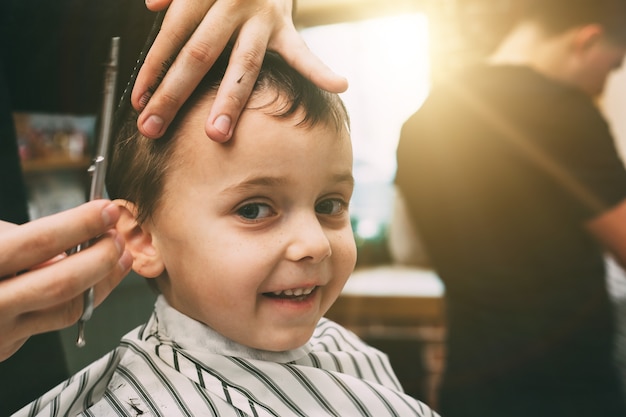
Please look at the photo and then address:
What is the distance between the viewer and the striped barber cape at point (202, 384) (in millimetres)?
509

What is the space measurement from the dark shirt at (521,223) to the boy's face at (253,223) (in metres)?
0.59

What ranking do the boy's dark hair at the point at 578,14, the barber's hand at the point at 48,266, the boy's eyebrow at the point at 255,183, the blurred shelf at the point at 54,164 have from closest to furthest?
the barber's hand at the point at 48,266
the boy's eyebrow at the point at 255,183
the blurred shelf at the point at 54,164
the boy's dark hair at the point at 578,14

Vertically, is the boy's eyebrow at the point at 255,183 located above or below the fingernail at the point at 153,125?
below

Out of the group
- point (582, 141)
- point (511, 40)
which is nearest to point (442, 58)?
point (511, 40)

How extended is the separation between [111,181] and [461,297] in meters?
0.90

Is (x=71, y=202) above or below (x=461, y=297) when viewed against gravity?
above

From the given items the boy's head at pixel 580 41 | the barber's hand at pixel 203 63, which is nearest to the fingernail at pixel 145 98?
the barber's hand at pixel 203 63

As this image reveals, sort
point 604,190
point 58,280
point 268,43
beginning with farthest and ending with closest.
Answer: point 604,190, point 268,43, point 58,280

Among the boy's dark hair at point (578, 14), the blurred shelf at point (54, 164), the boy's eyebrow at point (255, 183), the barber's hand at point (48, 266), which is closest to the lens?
the barber's hand at point (48, 266)

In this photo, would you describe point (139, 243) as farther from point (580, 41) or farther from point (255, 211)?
point (580, 41)

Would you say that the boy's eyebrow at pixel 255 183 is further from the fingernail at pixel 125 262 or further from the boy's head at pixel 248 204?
the fingernail at pixel 125 262

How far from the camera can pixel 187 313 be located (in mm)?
558

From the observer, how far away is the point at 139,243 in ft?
1.74

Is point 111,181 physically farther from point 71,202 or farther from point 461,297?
point 461,297
